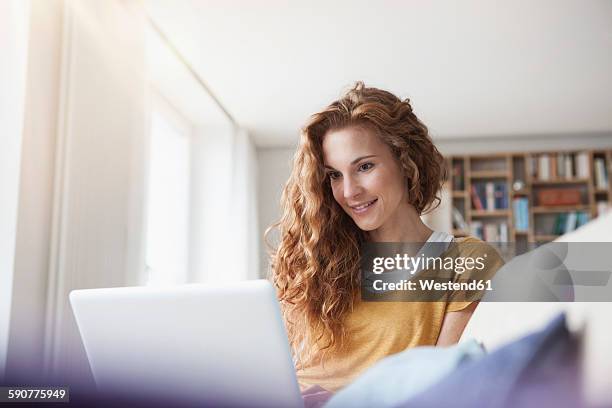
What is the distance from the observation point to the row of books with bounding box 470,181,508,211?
553cm

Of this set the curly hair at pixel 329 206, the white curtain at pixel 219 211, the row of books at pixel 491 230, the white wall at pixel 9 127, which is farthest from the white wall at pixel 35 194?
the row of books at pixel 491 230

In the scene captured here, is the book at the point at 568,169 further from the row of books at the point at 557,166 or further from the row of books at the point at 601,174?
the row of books at the point at 601,174

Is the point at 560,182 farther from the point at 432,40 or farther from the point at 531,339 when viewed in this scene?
the point at 531,339

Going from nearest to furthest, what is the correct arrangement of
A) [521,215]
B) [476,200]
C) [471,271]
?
1. [471,271]
2. [521,215]
3. [476,200]

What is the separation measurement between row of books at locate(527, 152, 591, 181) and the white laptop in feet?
17.1

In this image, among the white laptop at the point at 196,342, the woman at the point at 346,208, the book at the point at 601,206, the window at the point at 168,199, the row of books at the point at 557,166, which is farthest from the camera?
the row of books at the point at 557,166

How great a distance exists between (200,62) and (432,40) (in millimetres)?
1424

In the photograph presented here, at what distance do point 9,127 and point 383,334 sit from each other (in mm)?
1569

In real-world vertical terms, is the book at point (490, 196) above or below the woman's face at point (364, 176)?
above

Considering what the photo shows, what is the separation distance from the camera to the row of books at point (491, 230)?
5.48m

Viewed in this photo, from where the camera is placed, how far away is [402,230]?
1291mm

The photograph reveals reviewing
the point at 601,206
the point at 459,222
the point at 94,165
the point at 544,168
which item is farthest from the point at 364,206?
the point at 601,206

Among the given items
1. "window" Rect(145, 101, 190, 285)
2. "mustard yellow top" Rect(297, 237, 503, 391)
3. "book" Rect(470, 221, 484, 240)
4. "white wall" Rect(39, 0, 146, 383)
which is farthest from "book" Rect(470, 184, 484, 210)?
"mustard yellow top" Rect(297, 237, 503, 391)

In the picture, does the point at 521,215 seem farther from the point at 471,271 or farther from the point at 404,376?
the point at 404,376
